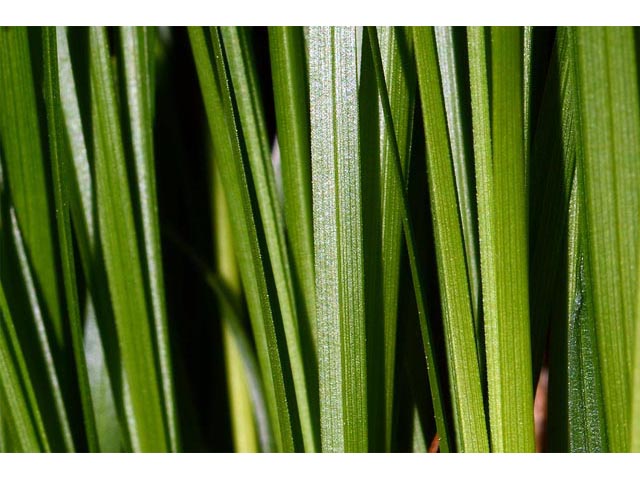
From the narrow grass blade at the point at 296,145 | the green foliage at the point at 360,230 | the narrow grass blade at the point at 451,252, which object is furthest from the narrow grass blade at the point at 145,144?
the narrow grass blade at the point at 451,252

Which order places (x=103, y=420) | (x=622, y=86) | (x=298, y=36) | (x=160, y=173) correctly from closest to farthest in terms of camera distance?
(x=622, y=86) → (x=298, y=36) → (x=103, y=420) → (x=160, y=173)

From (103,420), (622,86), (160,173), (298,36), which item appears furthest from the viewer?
(160,173)

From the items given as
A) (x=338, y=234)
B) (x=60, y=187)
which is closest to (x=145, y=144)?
(x=60, y=187)

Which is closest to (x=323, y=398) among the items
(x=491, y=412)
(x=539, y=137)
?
(x=491, y=412)

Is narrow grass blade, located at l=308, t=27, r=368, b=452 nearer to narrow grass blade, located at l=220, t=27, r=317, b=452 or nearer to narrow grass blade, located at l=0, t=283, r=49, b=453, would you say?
narrow grass blade, located at l=220, t=27, r=317, b=452

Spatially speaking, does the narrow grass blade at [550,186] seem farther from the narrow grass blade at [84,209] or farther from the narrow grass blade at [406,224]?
the narrow grass blade at [84,209]

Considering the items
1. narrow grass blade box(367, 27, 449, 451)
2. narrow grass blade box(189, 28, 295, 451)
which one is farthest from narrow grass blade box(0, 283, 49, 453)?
narrow grass blade box(367, 27, 449, 451)

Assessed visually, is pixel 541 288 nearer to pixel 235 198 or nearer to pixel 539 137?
pixel 539 137
